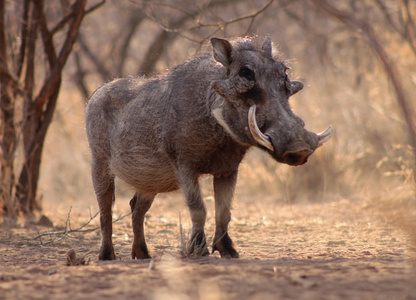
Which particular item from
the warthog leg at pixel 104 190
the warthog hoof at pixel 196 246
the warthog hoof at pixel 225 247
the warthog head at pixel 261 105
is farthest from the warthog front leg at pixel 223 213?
the warthog leg at pixel 104 190

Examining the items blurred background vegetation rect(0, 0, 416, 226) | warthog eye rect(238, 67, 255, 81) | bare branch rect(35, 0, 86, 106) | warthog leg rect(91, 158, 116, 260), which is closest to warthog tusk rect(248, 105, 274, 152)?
warthog eye rect(238, 67, 255, 81)

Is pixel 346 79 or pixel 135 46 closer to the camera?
pixel 346 79

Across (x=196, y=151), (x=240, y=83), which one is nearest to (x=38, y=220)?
(x=196, y=151)

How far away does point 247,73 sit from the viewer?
11.8 feet

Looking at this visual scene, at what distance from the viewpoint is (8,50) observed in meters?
6.29

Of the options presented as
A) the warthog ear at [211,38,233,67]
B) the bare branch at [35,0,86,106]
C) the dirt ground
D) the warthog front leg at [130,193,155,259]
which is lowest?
the dirt ground

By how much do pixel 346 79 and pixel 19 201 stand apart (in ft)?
19.2

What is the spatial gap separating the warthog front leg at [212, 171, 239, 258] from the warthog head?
47cm

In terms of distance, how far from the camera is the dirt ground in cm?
241

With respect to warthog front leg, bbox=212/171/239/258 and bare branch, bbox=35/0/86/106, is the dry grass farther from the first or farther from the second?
warthog front leg, bbox=212/171/239/258

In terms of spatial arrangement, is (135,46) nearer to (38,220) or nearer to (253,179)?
(253,179)

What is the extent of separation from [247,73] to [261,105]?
257 mm

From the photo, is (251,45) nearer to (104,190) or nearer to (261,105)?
(261,105)

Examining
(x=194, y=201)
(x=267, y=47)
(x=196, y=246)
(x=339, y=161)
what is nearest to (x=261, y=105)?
(x=267, y=47)
